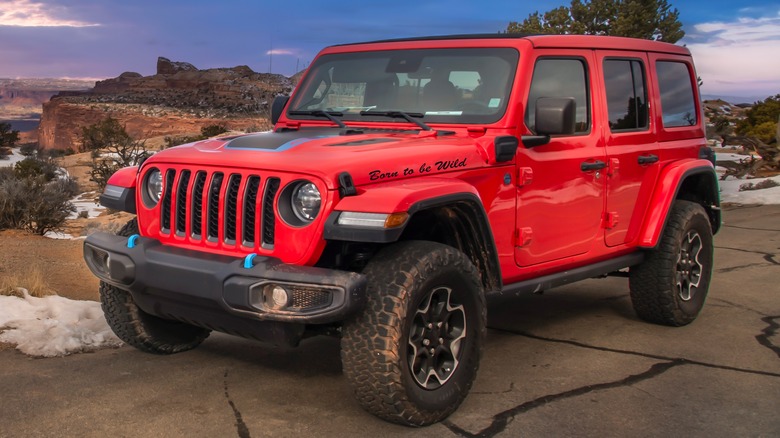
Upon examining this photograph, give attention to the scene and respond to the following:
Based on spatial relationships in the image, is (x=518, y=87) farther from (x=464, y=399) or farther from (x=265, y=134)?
(x=464, y=399)

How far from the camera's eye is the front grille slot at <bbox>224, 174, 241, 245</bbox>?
4.32 metres

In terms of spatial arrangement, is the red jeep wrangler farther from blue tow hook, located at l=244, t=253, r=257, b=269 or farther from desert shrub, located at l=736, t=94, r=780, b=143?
desert shrub, located at l=736, t=94, r=780, b=143

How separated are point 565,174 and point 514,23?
1241 inches

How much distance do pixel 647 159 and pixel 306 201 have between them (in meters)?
3.09

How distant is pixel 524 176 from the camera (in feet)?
16.6

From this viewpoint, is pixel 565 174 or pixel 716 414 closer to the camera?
pixel 716 414

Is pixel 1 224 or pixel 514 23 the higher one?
pixel 514 23

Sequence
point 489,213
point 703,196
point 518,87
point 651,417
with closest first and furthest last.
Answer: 1. point 651,417
2. point 489,213
3. point 518,87
4. point 703,196

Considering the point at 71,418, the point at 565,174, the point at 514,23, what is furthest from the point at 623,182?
the point at 514,23

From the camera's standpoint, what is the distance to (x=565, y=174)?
5.41m

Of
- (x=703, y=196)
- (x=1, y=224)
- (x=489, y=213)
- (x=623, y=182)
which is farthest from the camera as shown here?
(x=1, y=224)

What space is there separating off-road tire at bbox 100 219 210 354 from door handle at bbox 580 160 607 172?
2812mm

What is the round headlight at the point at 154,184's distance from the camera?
4797mm

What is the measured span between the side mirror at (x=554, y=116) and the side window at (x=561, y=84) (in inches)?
9.0
